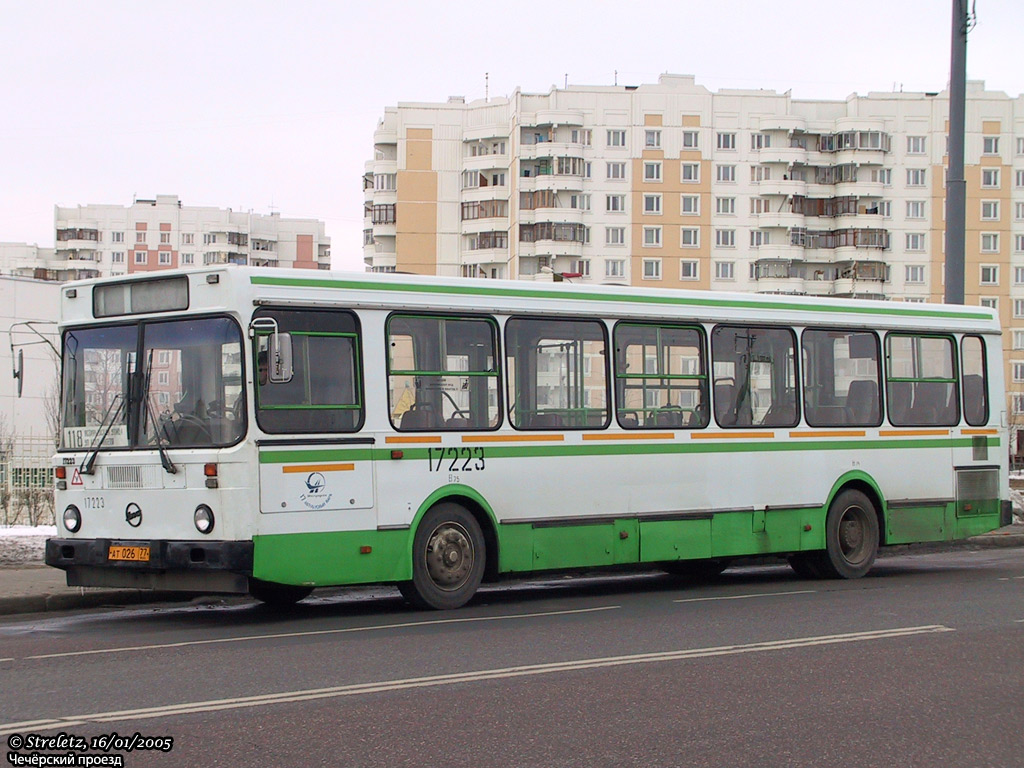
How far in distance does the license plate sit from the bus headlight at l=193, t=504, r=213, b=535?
58 cm

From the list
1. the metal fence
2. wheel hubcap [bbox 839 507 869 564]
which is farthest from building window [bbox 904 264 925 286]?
wheel hubcap [bbox 839 507 869 564]

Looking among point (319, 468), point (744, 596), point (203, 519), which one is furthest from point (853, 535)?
point (203, 519)

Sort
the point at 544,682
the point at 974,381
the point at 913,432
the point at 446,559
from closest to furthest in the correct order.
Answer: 1. the point at 544,682
2. the point at 446,559
3. the point at 913,432
4. the point at 974,381

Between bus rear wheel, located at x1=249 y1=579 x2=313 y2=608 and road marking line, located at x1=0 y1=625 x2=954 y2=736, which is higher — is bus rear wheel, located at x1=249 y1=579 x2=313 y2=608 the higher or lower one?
the lower one

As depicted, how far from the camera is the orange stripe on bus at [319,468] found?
1213cm

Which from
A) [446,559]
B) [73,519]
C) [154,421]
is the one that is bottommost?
[446,559]

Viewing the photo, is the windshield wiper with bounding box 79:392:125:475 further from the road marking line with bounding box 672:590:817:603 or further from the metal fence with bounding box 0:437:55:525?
the metal fence with bounding box 0:437:55:525

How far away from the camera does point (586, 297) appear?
14.6m

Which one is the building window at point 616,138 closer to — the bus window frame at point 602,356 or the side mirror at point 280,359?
the bus window frame at point 602,356

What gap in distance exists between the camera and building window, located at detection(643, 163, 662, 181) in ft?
346

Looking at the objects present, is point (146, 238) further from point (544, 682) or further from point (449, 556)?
point (544, 682)

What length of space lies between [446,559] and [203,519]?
2480 mm

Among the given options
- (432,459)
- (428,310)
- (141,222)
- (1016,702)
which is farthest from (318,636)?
(141,222)

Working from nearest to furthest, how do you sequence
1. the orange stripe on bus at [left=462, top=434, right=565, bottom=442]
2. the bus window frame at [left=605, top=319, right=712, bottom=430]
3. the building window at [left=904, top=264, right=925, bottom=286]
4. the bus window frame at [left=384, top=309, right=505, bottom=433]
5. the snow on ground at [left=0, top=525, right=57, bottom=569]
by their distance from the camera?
the bus window frame at [left=384, top=309, right=505, bottom=433] < the orange stripe on bus at [left=462, top=434, right=565, bottom=442] < the bus window frame at [left=605, top=319, right=712, bottom=430] < the snow on ground at [left=0, top=525, right=57, bottom=569] < the building window at [left=904, top=264, right=925, bottom=286]
